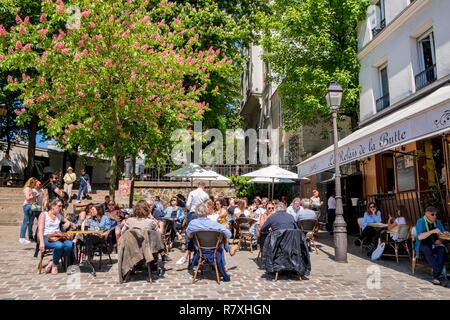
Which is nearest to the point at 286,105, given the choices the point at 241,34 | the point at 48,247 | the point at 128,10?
the point at 241,34

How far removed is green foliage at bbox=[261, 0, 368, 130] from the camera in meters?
15.1

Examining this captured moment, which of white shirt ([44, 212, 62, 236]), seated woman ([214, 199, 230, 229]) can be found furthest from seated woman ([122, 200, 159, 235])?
seated woman ([214, 199, 230, 229])

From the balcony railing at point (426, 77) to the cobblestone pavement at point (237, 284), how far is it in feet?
19.8

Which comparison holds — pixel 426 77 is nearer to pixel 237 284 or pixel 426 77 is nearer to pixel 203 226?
pixel 203 226

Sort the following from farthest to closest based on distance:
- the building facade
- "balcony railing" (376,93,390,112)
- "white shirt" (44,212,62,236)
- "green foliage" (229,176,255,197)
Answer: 1. "green foliage" (229,176,255,197)
2. "balcony railing" (376,93,390,112)
3. the building facade
4. "white shirt" (44,212,62,236)

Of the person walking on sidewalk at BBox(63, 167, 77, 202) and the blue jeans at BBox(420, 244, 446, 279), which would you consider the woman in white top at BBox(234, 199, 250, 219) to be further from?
the person walking on sidewalk at BBox(63, 167, 77, 202)

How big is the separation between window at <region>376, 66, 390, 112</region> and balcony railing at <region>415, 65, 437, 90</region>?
6.62 ft

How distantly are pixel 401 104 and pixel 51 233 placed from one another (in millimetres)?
11128

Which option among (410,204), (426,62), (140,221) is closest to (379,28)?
(426,62)

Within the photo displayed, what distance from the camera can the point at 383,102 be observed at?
1401cm

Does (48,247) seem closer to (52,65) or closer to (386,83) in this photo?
(52,65)

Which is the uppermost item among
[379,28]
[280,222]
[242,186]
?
[379,28]

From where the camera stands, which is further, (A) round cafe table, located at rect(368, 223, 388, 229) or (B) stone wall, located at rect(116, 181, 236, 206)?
(B) stone wall, located at rect(116, 181, 236, 206)
